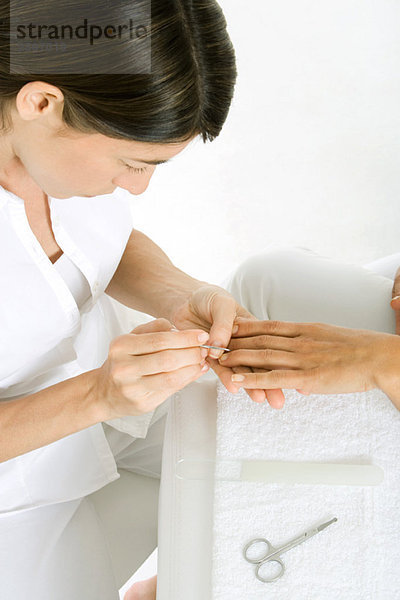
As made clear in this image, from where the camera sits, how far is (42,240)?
1235 mm

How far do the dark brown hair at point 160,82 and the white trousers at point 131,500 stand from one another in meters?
0.61

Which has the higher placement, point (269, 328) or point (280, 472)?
point (269, 328)

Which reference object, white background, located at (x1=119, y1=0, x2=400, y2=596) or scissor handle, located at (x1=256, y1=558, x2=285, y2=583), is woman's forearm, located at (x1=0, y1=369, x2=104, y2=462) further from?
white background, located at (x1=119, y1=0, x2=400, y2=596)

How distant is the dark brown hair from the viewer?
820 millimetres

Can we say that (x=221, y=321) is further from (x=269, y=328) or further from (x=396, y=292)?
(x=396, y=292)

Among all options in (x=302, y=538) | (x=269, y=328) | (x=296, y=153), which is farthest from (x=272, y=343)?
(x=296, y=153)

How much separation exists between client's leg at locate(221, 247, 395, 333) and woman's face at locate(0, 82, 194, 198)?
476mm

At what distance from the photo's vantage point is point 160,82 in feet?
2.73

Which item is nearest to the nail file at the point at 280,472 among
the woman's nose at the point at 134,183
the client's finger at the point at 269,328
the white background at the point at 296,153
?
the client's finger at the point at 269,328

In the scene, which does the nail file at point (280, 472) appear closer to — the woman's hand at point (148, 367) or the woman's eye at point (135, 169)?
the woman's hand at point (148, 367)

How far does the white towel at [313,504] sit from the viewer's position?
1021 mm

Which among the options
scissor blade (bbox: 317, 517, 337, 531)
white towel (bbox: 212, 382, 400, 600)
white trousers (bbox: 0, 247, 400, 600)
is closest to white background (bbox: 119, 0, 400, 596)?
white trousers (bbox: 0, 247, 400, 600)

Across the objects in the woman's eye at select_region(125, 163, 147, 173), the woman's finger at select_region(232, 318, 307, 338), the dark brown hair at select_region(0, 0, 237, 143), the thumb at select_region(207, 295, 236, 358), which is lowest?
the woman's finger at select_region(232, 318, 307, 338)

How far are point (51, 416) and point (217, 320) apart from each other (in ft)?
1.10
